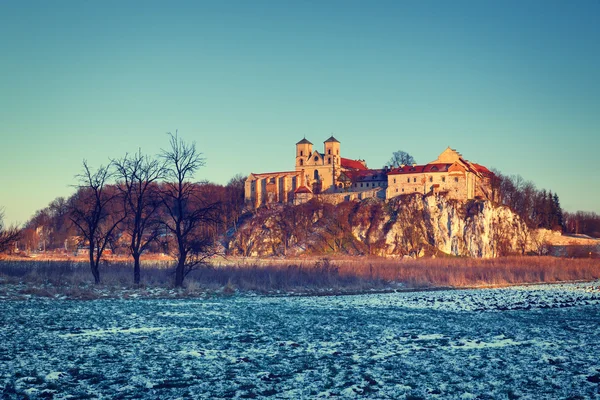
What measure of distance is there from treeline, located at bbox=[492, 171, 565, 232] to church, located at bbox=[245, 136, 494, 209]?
15.3ft

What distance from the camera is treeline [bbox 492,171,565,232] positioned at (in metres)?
137

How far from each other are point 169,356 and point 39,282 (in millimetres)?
27162

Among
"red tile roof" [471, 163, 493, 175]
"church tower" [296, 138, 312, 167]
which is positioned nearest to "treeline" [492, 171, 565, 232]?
"red tile roof" [471, 163, 493, 175]

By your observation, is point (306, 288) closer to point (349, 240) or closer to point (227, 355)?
point (227, 355)

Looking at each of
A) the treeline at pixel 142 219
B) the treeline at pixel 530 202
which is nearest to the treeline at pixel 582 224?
the treeline at pixel 530 202

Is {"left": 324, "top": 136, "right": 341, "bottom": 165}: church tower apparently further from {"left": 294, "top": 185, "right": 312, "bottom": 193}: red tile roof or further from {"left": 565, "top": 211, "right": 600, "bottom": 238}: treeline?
{"left": 565, "top": 211, "right": 600, "bottom": 238}: treeline

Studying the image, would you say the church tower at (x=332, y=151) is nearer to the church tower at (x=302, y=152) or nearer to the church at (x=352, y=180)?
the church at (x=352, y=180)

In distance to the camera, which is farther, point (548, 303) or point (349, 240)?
point (349, 240)

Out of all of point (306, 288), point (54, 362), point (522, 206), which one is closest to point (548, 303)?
point (306, 288)

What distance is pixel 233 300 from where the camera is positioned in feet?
125

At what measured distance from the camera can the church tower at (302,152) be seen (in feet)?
458

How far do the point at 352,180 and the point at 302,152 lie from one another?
15.4 m

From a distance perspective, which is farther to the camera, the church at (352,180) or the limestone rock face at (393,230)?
the church at (352,180)

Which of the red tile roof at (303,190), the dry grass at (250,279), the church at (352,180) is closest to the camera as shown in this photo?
the dry grass at (250,279)
